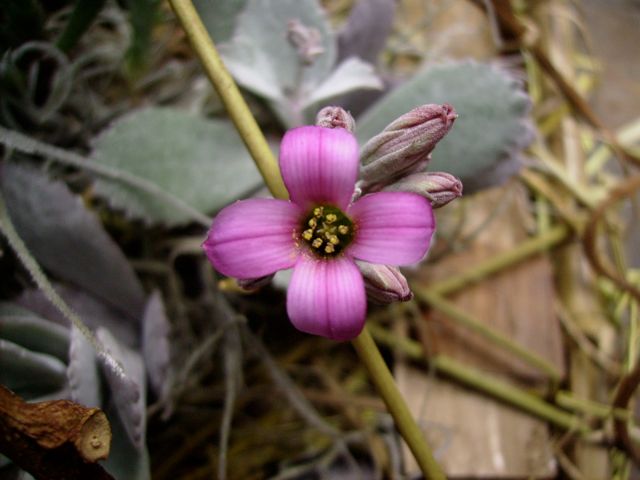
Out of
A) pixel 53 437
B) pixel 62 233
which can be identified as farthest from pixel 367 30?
pixel 53 437

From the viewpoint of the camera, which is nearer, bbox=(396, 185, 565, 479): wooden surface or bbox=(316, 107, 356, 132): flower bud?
bbox=(316, 107, 356, 132): flower bud

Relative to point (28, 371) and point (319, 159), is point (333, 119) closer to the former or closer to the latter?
point (319, 159)

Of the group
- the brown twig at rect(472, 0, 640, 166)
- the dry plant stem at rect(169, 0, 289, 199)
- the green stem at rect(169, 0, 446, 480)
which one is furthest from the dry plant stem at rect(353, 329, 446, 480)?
the brown twig at rect(472, 0, 640, 166)

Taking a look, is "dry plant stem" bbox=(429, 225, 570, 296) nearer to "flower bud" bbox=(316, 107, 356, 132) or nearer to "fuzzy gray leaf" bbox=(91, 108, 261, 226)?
"fuzzy gray leaf" bbox=(91, 108, 261, 226)

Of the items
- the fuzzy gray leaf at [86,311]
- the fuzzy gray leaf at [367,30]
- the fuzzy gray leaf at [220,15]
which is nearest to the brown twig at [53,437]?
the fuzzy gray leaf at [86,311]

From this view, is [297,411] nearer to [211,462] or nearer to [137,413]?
[211,462]

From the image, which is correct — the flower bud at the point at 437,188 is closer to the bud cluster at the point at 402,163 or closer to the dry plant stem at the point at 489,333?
the bud cluster at the point at 402,163

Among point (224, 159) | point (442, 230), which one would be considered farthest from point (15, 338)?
point (442, 230)
